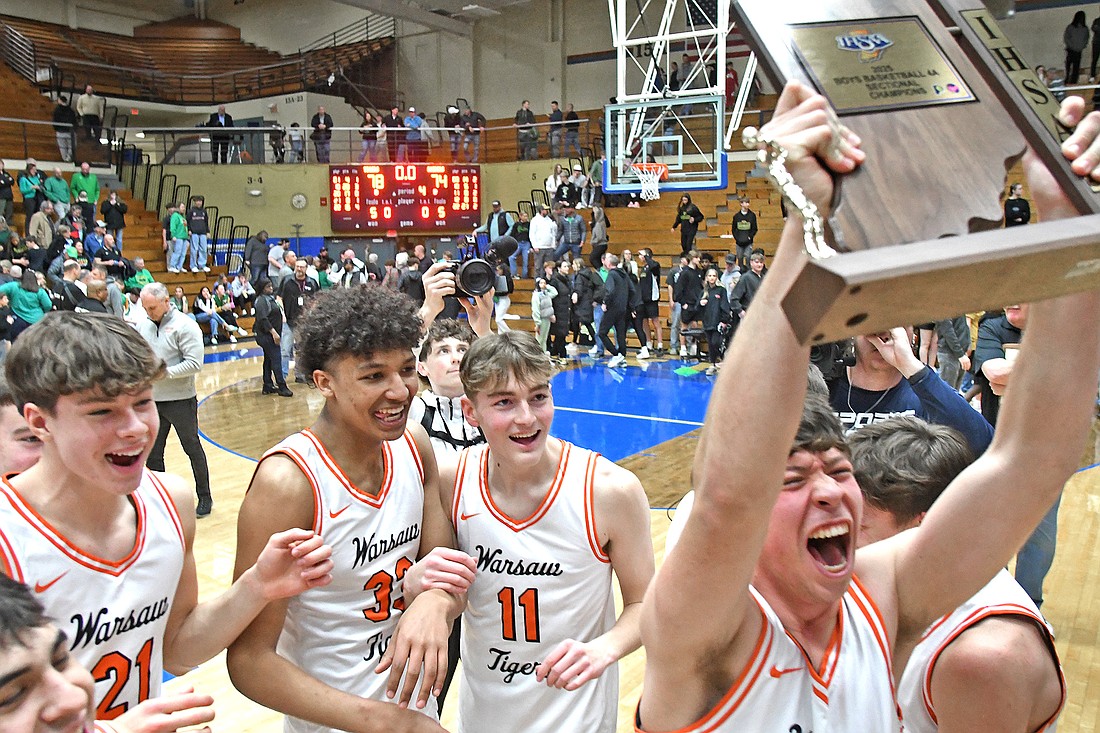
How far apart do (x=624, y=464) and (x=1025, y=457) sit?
6926mm

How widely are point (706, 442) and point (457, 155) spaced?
76.7 feet

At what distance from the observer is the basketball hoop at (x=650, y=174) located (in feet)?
39.6

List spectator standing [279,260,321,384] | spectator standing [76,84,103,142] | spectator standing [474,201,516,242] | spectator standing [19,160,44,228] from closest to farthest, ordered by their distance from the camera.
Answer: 1. spectator standing [279,260,321,384]
2. spectator standing [19,160,44,228]
3. spectator standing [474,201,516,242]
4. spectator standing [76,84,103,142]

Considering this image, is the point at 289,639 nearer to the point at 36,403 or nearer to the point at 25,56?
the point at 36,403

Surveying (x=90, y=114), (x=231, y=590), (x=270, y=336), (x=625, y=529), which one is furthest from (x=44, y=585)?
(x=90, y=114)

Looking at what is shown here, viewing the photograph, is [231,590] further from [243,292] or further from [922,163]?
[243,292]

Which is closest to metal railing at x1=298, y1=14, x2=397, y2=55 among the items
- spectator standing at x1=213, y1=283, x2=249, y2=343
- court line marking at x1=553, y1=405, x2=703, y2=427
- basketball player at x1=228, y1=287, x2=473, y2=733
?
spectator standing at x1=213, y1=283, x2=249, y2=343

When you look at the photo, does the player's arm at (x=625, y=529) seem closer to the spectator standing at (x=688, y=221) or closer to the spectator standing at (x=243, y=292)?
the spectator standing at (x=688, y=221)

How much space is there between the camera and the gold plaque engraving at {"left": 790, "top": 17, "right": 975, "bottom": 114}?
1.19 m

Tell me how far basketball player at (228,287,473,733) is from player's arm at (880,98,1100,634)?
3.51 ft

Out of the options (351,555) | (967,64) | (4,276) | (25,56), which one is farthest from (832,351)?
(25,56)

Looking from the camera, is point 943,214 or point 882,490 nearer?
point 943,214

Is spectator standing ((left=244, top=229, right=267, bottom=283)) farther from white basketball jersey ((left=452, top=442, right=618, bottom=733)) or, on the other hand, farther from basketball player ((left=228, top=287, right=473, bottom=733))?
white basketball jersey ((left=452, top=442, right=618, bottom=733))

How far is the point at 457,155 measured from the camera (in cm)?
2361
